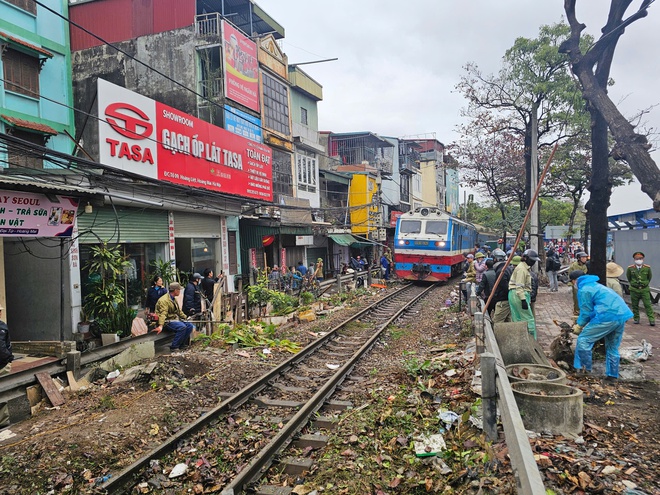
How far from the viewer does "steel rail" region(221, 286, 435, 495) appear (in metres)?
4.41

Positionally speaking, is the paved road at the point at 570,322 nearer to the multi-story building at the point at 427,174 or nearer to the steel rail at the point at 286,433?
the steel rail at the point at 286,433

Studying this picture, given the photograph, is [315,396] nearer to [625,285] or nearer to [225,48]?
[625,285]

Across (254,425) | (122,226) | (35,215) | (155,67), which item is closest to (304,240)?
(155,67)

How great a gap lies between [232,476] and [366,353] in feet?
16.6

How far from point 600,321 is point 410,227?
15156 mm

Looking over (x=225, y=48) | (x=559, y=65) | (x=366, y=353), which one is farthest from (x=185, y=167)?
(x=559, y=65)

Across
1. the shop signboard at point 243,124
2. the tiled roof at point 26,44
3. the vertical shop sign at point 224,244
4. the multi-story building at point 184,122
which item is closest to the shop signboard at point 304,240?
the multi-story building at point 184,122

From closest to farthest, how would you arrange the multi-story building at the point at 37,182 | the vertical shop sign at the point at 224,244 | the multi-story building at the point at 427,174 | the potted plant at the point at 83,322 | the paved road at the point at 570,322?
the paved road at the point at 570,322 → the multi-story building at the point at 37,182 → the potted plant at the point at 83,322 → the vertical shop sign at the point at 224,244 → the multi-story building at the point at 427,174

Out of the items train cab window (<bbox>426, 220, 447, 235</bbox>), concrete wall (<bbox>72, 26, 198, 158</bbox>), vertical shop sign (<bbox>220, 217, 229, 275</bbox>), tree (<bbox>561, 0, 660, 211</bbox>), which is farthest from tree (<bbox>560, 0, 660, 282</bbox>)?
concrete wall (<bbox>72, 26, 198, 158</bbox>)

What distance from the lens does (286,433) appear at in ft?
17.6

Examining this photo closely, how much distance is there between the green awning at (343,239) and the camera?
87.7ft

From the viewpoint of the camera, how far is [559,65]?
57.1 ft

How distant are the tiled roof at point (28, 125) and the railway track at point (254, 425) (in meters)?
11.2

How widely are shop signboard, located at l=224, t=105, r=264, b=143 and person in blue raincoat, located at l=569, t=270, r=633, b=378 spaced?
14.4 m
